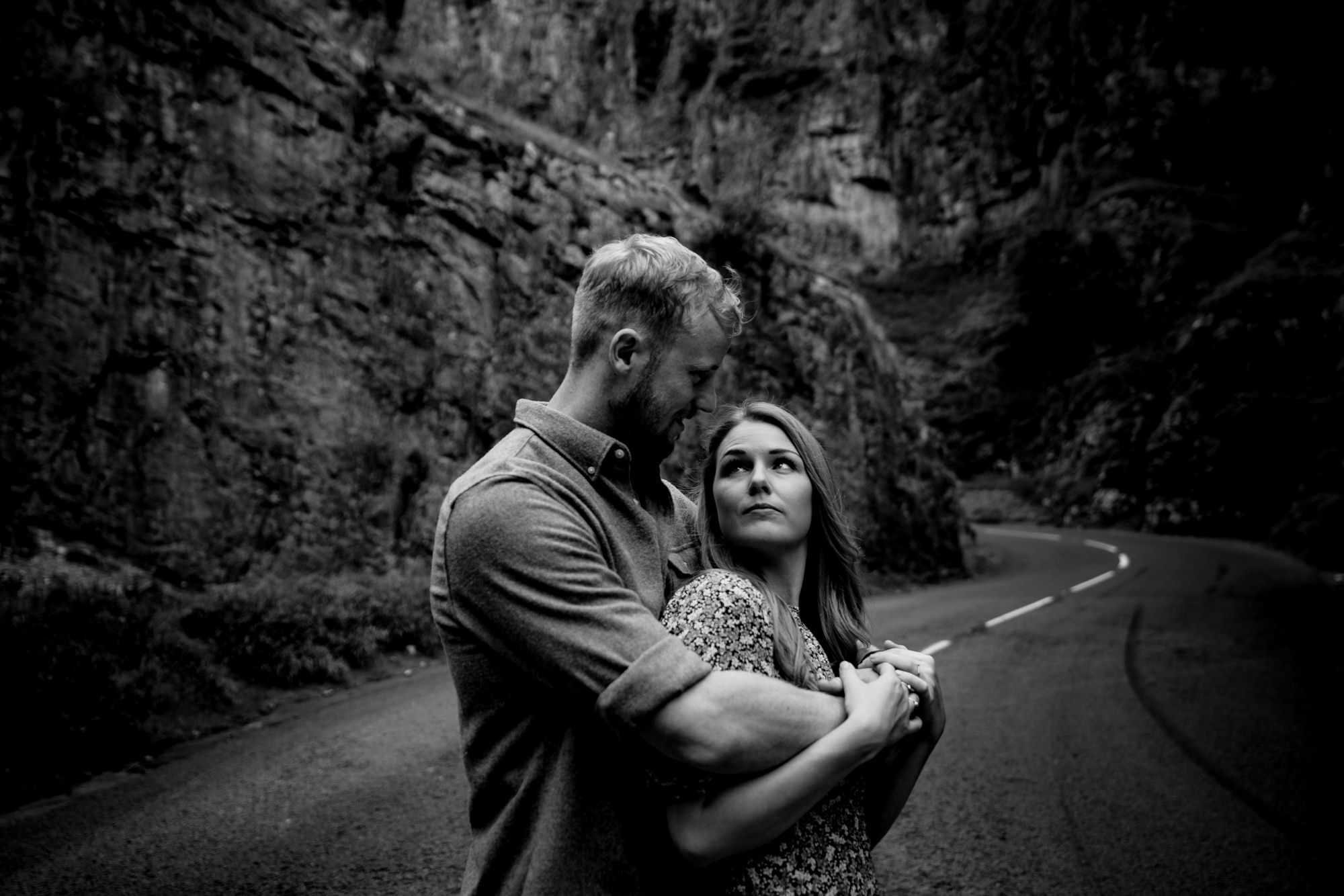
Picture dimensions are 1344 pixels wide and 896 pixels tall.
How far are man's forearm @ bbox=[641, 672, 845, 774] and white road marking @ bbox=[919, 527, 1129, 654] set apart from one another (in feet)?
17.9

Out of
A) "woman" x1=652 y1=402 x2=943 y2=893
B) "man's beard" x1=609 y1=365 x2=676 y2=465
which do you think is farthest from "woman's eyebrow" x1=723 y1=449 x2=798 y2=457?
"man's beard" x1=609 y1=365 x2=676 y2=465

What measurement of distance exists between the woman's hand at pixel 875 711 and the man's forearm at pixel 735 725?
0.29 ft

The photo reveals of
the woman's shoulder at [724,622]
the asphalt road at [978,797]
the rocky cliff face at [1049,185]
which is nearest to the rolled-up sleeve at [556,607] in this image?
the woman's shoulder at [724,622]

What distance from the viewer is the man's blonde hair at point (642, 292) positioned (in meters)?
1.69

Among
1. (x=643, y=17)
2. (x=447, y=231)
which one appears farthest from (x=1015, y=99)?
(x=447, y=231)

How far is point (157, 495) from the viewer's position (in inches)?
384

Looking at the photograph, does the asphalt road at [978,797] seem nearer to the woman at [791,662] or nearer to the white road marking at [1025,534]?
the woman at [791,662]

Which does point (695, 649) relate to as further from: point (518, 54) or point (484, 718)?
point (518, 54)

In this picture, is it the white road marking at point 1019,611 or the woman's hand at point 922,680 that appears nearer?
the woman's hand at point 922,680

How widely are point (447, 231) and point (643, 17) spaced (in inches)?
2323

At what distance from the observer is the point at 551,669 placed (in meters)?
1.29

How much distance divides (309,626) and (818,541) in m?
7.04

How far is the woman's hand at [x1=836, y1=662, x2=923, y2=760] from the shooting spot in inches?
57.5

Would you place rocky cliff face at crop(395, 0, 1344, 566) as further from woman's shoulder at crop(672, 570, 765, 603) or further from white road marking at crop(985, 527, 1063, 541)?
woman's shoulder at crop(672, 570, 765, 603)
